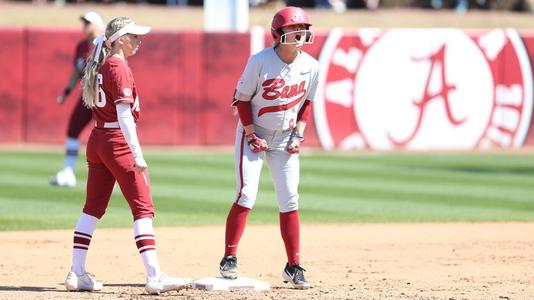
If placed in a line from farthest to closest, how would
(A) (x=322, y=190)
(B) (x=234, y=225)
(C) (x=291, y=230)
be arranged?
(A) (x=322, y=190) → (C) (x=291, y=230) → (B) (x=234, y=225)

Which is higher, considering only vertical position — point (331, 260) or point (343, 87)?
point (343, 87)

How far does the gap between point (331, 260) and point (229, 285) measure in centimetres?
201

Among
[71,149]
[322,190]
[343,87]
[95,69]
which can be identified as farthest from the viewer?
[343,87]

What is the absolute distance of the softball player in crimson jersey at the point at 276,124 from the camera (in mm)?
8445

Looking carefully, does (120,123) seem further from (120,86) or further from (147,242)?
(147,242)

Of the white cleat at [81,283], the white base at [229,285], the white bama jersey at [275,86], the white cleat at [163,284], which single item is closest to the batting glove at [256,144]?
the white bama jersey at [275,86]

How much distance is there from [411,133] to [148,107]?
192 inches

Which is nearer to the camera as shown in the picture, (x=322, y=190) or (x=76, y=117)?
(x=76, y=117)

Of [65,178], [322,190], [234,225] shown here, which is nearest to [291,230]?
[234,225]

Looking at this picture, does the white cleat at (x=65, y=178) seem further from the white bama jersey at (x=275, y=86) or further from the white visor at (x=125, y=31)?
the white visor at (x=125, y=31)

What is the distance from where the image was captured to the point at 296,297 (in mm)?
8133

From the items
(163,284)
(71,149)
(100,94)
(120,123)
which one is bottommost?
(163,284)

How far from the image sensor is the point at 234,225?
28.0 feet

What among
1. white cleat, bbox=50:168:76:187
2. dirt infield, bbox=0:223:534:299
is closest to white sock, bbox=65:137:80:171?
white cleat, bbox=50:168:76:187
